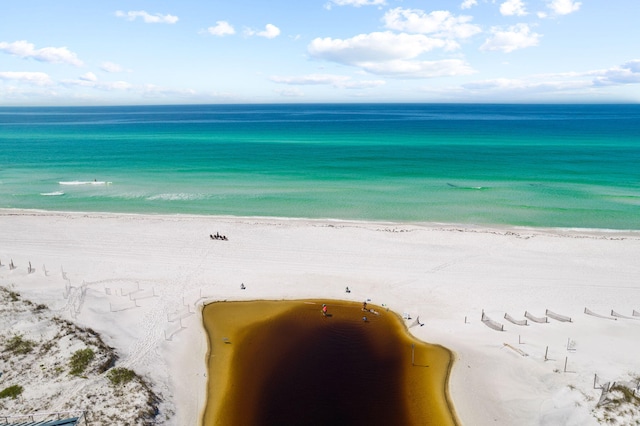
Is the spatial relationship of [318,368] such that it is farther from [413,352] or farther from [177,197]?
[177,197]

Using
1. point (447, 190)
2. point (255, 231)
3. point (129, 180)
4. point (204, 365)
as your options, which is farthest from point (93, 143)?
point (204, 365)

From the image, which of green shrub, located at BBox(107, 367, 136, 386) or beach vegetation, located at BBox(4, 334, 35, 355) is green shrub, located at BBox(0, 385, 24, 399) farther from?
green shrub, located at BBox(107, 367, 136, 386)

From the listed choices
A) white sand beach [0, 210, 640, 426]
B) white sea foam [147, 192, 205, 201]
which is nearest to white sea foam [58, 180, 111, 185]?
white sea foam [147, 192, 205, 201]

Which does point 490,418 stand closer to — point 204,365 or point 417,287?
point 417,287

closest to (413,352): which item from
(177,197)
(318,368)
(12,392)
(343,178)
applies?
(318,368)

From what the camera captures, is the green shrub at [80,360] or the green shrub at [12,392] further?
the green shrub at [80,360]

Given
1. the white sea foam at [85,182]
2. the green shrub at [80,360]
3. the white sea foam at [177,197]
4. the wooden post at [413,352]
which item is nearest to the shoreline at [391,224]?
the white sea foam at [177,197]

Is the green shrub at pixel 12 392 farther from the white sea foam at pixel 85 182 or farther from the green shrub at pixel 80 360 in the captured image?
the white sea foam at pixel 85 182
